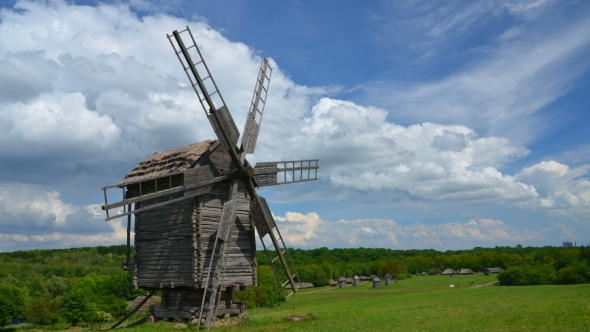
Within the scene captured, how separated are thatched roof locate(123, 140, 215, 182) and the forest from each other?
16.7 metres

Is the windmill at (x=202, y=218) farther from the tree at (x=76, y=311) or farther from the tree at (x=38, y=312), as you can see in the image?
the tree at (x=38, y=312)

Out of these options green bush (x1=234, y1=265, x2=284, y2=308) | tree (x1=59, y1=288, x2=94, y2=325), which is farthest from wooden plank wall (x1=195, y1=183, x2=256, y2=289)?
green bush (x1=234, y1=265, x2=284, y2=308)

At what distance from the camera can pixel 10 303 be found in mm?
60000

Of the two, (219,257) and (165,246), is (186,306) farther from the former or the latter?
(219,257)

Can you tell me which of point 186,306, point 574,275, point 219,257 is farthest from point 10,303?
point 574,275

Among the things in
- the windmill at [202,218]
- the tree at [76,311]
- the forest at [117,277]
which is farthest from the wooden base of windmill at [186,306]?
the tree at [76,311]

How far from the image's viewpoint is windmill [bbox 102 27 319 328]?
782 inches

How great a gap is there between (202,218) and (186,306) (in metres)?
4.29

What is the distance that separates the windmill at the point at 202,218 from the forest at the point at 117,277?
16.1m

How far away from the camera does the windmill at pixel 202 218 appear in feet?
65.2

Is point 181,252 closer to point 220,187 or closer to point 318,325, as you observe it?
point 220,187

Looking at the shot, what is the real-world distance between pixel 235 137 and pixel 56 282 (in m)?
80.0

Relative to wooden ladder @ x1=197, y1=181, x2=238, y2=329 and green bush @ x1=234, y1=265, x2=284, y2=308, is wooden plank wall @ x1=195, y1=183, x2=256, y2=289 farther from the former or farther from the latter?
green bush @ x1=234, y1=265, x2=284, y2=308

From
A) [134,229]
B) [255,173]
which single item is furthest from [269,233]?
[134,229]
